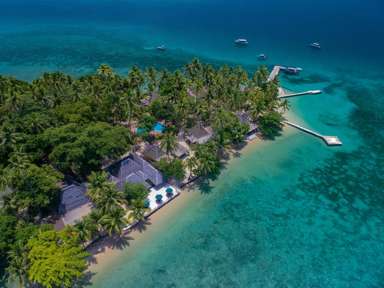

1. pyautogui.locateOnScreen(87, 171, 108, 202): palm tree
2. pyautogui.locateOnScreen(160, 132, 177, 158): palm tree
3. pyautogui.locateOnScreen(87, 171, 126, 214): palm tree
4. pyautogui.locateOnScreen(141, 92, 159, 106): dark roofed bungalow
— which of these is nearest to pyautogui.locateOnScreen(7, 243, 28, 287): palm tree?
pyautogui.locateOnScreen(87, 171, 126, 214): palm tree

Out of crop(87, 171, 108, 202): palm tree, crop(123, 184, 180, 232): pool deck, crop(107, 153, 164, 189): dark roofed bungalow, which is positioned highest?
crop(87, 171, 108, 202): palm tree

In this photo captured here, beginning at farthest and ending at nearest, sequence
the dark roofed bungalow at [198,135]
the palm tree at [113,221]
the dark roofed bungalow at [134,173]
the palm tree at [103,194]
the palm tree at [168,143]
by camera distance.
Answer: the dark roofed bungalow at [198,135] < the palm tree at [168,143] < the dark roofed bungalow at [134,173] < the palm tree at [103,194] < the palm tree at [113,221]

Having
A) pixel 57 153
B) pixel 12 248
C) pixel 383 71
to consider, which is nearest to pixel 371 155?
pixel 383 71

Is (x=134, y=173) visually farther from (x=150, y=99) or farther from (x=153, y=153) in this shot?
(x=150, y=99)

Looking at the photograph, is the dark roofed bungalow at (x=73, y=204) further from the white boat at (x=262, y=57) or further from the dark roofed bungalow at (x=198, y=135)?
the white boat at (x=262, y=57)

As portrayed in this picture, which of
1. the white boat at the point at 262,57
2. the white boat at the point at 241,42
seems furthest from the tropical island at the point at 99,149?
the white boat at the point at 241,42

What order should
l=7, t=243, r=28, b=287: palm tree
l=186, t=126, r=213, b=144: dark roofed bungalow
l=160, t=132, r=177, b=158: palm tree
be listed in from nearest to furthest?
1. l=7, t=243, r=28, b=287: palm tree
2. l=160, t=132, r=177, b=158: palm tree
3. l=186, t=126, r=213, b=144: dark roofed bungalow

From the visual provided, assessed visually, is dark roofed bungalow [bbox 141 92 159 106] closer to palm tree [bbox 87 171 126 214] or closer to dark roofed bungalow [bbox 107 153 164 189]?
dark roofed bungalow [bbox 107 153 164 189]
